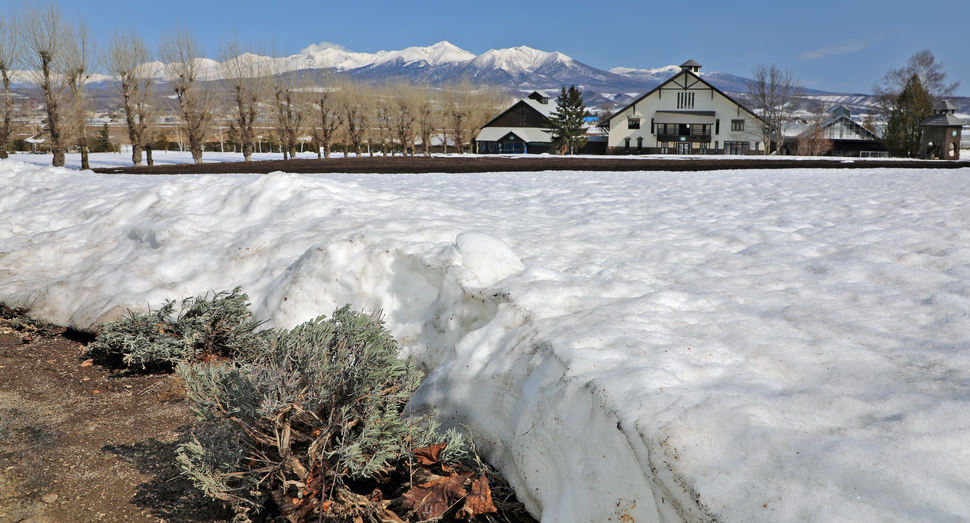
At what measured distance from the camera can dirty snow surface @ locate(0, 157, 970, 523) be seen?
1.83 m

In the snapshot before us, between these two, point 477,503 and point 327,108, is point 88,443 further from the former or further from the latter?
point 327,108

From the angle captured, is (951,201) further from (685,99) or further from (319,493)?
(685,99)

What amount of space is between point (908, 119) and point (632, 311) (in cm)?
5470

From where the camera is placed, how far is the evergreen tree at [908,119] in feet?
145

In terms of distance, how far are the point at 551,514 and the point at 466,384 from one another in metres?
0.88

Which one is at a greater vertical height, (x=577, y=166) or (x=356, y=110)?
(x=356, y=110)

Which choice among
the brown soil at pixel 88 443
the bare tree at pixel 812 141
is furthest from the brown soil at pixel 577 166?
the bare tree at pixel 812 141

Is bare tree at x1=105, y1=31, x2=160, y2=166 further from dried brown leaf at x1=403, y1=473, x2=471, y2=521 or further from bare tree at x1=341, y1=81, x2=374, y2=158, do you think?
dried brown leaf at x1=403, y1=473, x2=471, y2=521

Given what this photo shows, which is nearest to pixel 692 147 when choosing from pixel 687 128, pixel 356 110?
pixel 687 128

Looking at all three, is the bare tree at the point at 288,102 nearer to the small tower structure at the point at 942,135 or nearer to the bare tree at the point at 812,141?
the small tower structure at the point at 942,135

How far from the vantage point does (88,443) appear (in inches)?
113

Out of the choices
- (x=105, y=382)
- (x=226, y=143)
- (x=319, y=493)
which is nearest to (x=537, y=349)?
(x=319, y=493)

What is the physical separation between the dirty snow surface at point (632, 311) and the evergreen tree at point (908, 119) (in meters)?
47.4

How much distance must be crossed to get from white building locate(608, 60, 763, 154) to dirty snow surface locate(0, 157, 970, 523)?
50.4m
